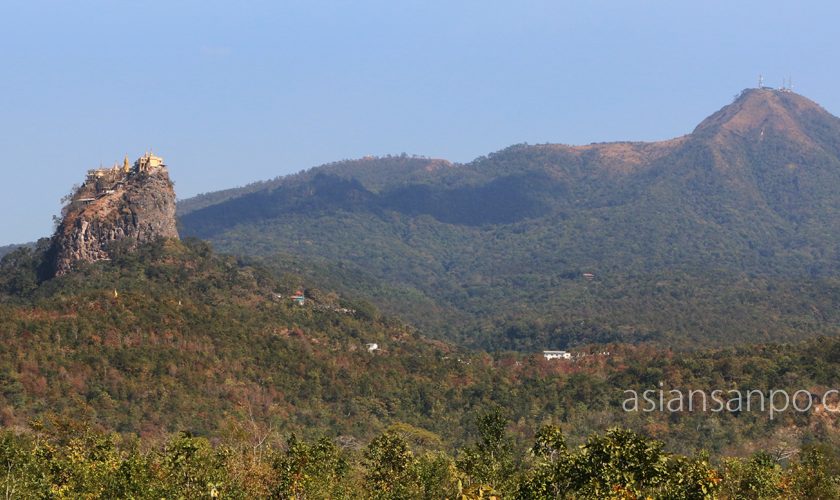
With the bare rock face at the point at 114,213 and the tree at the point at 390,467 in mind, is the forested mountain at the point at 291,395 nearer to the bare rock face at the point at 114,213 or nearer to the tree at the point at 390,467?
the tree at the point at 390,467

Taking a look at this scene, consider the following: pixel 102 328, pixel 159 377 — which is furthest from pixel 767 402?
pixel 102 328

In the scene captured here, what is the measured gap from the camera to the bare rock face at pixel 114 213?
512 feet

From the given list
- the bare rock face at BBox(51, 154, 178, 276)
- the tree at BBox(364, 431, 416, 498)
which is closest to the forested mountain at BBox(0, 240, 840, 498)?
the tree at BBox(364, 431, 416, 498)

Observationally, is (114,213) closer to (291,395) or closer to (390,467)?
(291,395)

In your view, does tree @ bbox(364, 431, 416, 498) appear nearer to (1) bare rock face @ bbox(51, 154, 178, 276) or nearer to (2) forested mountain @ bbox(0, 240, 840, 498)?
(2) forested mountain @ bbox(0, 240, 840, 498)

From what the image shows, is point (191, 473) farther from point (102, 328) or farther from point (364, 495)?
point (102, 328)

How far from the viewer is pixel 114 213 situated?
159 metres

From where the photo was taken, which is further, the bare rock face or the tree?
the bare rock face

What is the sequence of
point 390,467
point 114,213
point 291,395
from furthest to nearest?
1. point 114,213
2. point 291,395
3. point 390,467

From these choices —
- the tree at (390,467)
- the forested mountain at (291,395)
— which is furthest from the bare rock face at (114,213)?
the tree at (390,467)

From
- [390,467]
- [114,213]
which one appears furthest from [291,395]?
[390,467]

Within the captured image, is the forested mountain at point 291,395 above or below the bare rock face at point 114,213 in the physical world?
below

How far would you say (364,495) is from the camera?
207 ft

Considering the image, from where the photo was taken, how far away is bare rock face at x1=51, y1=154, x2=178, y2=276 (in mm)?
156000
